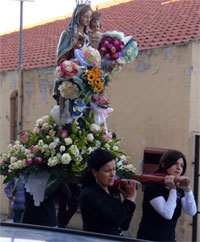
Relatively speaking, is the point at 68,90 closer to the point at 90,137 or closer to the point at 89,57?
the point at 89,57

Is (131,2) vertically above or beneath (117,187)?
above

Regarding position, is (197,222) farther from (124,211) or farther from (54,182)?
(124,211)

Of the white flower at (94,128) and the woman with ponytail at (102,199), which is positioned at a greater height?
the white flower at (94,128)

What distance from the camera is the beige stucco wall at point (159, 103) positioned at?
684 centimetres

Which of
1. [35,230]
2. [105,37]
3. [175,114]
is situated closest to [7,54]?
[175,114]

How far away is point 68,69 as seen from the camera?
401 cm

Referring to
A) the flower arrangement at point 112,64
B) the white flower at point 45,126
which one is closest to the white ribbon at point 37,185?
the white flower at point 45,126

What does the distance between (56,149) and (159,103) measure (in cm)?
347

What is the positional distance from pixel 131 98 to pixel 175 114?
92cm

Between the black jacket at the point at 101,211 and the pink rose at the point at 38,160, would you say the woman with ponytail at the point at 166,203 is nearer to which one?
the black jacket at the point at 101,211

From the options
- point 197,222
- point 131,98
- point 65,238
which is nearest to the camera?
point 65,238

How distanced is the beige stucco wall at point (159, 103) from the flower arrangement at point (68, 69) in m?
3.18

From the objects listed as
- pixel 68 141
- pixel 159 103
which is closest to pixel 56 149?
pixel 68 141

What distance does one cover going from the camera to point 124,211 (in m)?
3.12
